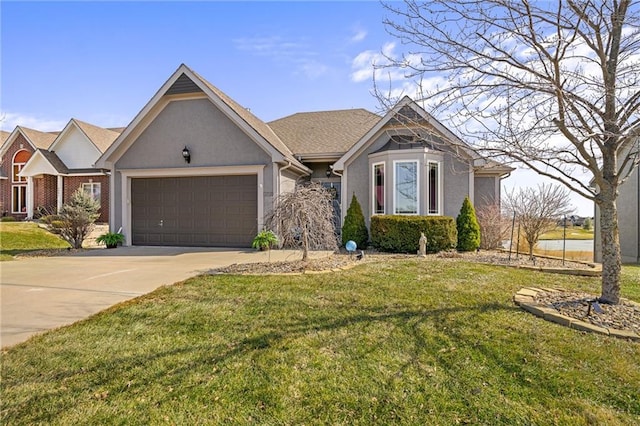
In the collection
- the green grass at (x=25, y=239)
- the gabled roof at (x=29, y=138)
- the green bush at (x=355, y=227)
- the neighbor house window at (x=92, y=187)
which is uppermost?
the gabled roof at (x=29, y=138)

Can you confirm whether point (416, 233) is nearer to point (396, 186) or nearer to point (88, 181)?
point (396, 186)

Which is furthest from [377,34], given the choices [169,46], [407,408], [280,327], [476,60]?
[169,46]

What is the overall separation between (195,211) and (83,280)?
658 centimetres

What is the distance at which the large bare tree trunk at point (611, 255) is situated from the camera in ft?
15.7

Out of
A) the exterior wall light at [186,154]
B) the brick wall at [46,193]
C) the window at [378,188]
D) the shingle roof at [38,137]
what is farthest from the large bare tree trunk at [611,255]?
the shingle roof at [38,137]

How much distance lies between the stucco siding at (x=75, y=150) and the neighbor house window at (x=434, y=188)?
22.6 m

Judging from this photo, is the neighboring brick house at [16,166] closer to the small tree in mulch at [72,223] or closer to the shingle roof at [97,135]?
the shingle roof at [97,135]

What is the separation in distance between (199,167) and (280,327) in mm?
10226

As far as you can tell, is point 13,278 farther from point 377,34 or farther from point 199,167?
point 377,34

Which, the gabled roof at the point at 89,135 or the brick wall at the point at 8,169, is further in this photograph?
the brick wall at the point at 8,169

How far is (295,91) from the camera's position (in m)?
10.9

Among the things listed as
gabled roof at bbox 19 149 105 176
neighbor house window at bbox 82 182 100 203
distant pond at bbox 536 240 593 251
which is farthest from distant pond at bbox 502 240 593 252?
gabled roof at bbox 19 149 105 176

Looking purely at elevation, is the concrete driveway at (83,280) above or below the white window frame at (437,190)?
below

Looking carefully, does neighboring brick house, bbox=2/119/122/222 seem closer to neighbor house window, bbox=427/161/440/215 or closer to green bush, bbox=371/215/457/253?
green bush, bbox=371/215/457/253
